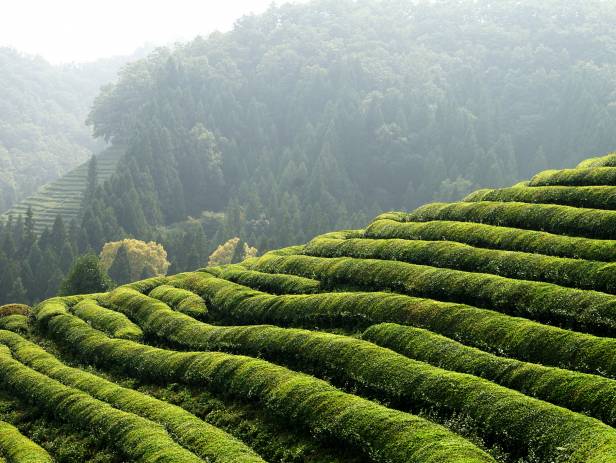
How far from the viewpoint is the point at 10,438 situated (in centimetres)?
3438

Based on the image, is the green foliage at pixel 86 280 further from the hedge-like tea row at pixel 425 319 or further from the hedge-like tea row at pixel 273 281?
the hedge-like tea row at pixel 425 319

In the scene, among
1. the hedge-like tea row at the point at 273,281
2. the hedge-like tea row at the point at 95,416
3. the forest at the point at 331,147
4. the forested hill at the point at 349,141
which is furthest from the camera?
the forested hill at the point at 349,141

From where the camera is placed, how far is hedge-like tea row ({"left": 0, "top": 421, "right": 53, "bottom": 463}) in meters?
31.9

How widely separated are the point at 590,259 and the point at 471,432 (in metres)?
14.7

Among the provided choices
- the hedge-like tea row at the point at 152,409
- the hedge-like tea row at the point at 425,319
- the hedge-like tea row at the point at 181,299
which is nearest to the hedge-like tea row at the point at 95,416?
the hedge-like tea row at the point at 152,409

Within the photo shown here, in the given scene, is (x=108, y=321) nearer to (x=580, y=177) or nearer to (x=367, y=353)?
(x=367, y=353)

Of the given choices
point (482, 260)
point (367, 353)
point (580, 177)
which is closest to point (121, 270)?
point (580, 177)

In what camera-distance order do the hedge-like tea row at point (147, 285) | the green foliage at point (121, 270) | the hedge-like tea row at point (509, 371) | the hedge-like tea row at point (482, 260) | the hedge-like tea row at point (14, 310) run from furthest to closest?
the green foliage at point (121, 270)
the hedge-like tea row at point (14, 310)
the hedge-like tea row at point (147, 285)
the hedge-like tea row at point (482, 260)
the hedge-like tea row at point (509, 371)

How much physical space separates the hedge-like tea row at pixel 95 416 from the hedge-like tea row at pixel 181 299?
9778mm

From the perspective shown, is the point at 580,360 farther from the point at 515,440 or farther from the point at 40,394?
the point at 40,394

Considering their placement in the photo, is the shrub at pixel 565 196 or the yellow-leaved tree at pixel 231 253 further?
the yellow-leaved tree at pixel 231 253

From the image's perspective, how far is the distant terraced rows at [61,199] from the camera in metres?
148

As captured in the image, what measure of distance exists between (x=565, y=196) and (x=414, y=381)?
70.4ft

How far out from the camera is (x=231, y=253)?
394ft
